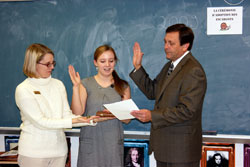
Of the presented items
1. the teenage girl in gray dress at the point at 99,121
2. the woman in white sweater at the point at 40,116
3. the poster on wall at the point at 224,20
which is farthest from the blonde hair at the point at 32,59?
the poster on wall at the point at 224,20

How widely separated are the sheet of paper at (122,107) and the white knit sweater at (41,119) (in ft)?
1.14

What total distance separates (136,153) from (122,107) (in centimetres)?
115

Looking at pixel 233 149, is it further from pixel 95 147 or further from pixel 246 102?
pixel 95 147

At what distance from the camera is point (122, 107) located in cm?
222

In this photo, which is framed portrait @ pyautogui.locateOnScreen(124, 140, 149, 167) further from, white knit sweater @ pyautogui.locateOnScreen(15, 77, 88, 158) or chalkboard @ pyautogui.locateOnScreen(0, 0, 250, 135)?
white knit sweater @ pyautogui.locateOnScreen(15, 77, 88, 158)

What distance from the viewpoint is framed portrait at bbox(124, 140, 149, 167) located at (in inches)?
125

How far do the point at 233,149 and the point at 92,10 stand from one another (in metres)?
2.17

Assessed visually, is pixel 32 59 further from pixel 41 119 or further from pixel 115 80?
pixel 115 80

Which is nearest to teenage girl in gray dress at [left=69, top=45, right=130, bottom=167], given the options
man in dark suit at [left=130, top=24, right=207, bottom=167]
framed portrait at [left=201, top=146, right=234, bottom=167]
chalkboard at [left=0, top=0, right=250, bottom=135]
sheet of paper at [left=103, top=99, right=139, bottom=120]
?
sheet of paper at [left=103, top=99, right=139, bottom=120]

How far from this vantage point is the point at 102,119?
2400 mm

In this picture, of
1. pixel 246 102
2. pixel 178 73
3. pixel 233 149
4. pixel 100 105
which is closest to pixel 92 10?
pixel 100 105

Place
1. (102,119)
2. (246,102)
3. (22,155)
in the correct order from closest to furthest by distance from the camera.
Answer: (22,155) < (102,119) < (246,102)

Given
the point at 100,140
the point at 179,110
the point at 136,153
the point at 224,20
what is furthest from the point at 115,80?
the point at 224,20

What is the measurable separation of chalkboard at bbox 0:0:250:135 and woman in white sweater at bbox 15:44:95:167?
967 millimetres
